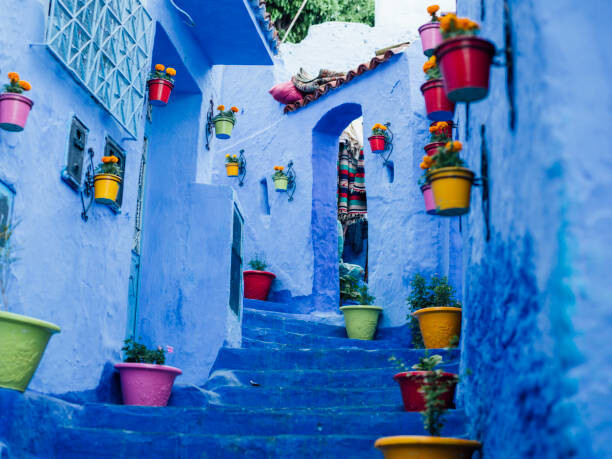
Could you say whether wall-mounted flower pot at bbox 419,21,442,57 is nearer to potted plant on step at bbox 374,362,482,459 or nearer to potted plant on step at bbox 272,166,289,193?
potted plant on step at bbox 374,362,482,459

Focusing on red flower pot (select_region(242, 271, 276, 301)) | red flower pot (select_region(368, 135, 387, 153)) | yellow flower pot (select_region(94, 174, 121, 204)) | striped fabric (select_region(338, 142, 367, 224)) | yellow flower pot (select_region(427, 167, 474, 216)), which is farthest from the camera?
striped fabric (select_region(338, 142, 367, 224))

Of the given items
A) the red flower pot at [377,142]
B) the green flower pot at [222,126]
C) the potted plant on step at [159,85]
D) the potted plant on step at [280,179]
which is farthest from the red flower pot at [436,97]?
the potted plant on step at [280,179]

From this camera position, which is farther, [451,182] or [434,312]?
[434,312]

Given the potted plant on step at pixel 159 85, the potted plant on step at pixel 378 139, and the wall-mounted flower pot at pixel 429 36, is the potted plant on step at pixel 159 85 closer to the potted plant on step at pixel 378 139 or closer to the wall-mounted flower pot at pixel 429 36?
the wall-mounted flower pot at pixel 429 36

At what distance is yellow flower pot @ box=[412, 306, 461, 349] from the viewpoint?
683cm

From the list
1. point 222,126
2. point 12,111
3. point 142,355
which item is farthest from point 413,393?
point 222,126

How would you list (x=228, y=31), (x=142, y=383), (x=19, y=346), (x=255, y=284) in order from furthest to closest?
1. (x=255, y=284)
2. (x=228, y=31)
3. (x=142, y=383)
4. (x=19, y=346)

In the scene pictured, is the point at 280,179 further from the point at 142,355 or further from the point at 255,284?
the point at 142,355

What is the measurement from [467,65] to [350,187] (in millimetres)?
9605

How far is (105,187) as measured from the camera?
17.2ft

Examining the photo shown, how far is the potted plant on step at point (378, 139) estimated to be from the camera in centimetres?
915

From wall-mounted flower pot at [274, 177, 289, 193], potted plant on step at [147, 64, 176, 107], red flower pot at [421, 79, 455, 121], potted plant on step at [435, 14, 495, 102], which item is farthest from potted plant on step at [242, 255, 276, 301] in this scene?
potted plant on step at [435, 14, 495, 102]

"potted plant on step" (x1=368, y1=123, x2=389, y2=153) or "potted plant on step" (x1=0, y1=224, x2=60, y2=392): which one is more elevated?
"potted plant on step" (x1=368, y1=123, x2=389, y2=153)

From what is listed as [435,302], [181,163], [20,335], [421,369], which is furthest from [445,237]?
[20,335]
